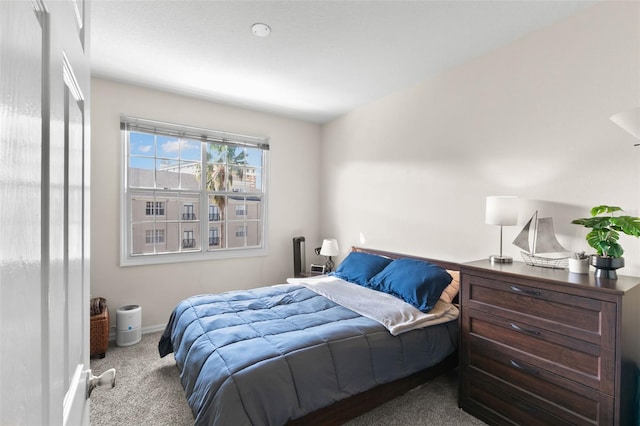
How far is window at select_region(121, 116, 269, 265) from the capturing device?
3.43 m

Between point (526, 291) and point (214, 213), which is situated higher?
point (214, 213)

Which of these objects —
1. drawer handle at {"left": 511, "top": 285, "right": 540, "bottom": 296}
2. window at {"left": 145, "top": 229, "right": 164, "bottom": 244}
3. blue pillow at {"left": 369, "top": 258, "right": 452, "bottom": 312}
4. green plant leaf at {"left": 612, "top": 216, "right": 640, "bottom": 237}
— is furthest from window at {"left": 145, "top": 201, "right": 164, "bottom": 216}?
green plant leaf at {"left": 612, "top": 216, "right": 640, "bottom": 237}

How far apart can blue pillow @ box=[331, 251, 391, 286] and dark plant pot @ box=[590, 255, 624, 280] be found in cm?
172

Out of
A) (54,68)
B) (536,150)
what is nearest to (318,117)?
(536,150)

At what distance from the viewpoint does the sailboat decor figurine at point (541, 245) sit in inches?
84.2

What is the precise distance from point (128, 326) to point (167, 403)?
4.16ft

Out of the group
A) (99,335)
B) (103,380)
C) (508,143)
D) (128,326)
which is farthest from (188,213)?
(508,143)

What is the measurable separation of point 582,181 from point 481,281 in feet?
3.29

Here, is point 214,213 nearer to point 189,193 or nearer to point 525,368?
point 189,193

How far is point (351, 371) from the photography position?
6.18 feet

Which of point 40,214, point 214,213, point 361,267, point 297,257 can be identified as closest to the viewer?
point 40,214

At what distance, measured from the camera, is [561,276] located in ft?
5.94

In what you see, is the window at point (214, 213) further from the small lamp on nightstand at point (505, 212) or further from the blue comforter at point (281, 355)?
the small lamp on nightstand at point (505, 212)

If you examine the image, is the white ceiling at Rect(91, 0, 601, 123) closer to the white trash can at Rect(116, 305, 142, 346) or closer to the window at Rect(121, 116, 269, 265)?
the window at Rect(121, 116, 269, 265)
